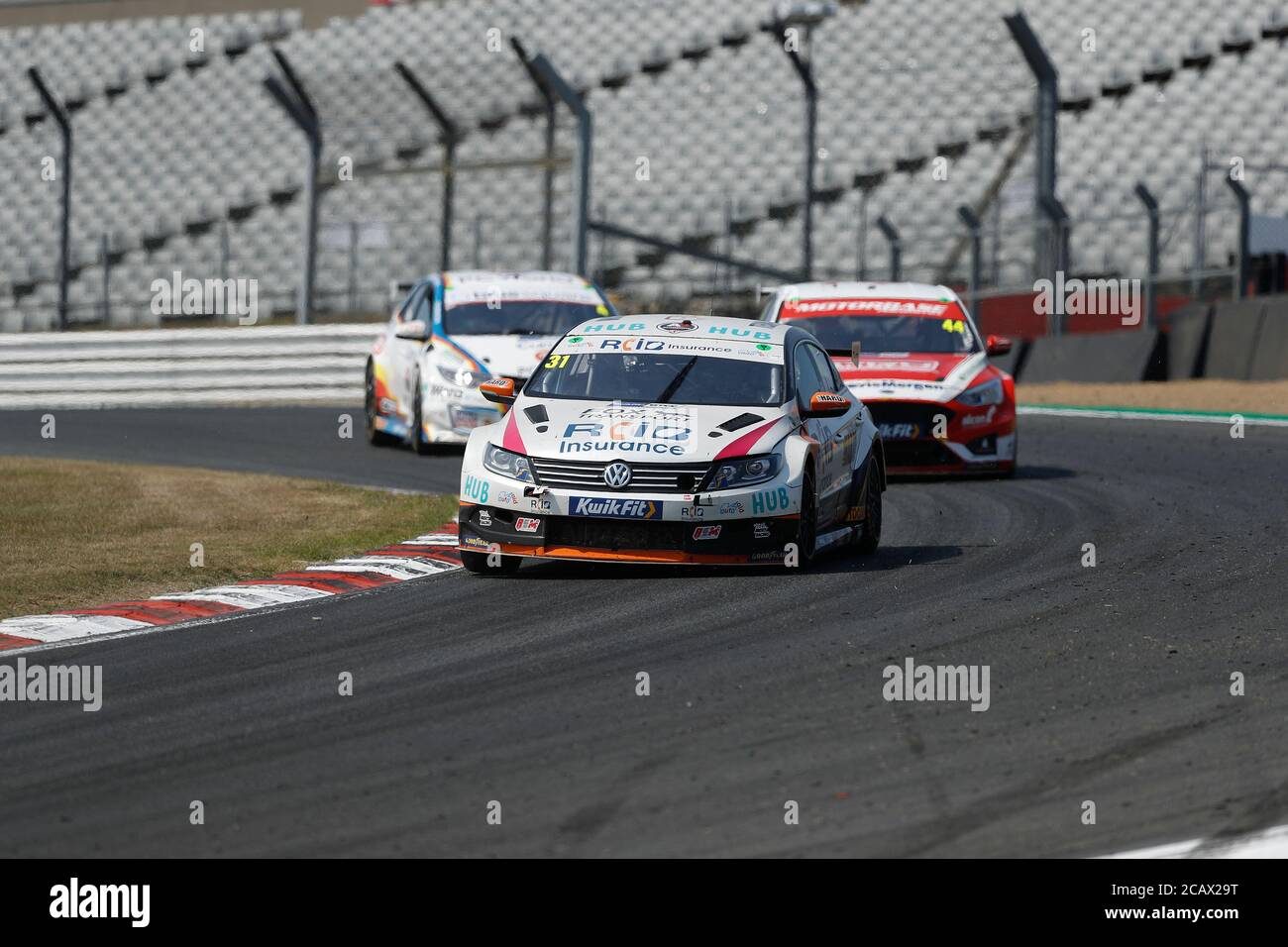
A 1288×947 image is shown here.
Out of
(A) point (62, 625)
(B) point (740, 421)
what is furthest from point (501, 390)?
(A) point (62, 625)

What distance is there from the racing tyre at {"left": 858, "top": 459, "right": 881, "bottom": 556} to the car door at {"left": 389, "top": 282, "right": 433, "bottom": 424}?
20.4ft

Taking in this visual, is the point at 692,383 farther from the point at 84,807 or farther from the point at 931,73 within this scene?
the point at 931,73

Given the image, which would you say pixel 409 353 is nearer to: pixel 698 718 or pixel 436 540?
pixel 436 540

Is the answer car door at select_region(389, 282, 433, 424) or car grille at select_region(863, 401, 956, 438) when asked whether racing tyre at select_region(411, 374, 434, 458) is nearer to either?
car door at select_region(389, 282, 433, 424)

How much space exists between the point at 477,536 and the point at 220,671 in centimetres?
263

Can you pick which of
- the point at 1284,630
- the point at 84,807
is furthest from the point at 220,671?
the point at 1284,630

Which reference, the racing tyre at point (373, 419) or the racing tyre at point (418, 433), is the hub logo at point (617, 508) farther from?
the racing tyre at point (373, 419)

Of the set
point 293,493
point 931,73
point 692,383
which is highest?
point 931,73

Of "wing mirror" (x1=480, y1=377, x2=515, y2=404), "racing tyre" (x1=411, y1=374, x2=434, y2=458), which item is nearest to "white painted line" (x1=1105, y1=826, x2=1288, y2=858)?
"wing mirror" (x1=480, y1=377, x2=515, y2=404)

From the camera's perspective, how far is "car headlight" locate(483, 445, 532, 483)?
33.5 feet

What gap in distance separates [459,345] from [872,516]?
247 inches

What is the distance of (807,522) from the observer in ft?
34.1

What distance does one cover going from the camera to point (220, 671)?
7801 millimetres
